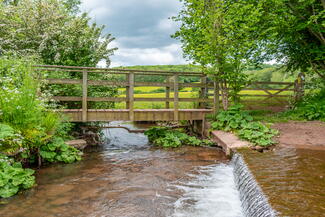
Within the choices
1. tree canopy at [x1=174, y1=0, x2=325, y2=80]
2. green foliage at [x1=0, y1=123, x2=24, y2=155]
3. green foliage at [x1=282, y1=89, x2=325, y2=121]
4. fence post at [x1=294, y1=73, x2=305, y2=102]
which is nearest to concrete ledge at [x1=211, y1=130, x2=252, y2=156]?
tree canopy at [x1=174, y1=0, x2=325, y2=80]

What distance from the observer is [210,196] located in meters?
4.27

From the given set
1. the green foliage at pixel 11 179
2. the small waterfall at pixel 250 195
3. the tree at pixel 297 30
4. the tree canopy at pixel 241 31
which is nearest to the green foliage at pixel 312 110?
the tree at pixel 297 30

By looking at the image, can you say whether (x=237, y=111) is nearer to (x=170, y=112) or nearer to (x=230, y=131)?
(x=230, y=131)

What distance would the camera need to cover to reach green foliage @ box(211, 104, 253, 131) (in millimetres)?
7759

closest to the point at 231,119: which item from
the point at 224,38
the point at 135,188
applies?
the point at 224,38

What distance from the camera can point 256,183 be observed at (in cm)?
381

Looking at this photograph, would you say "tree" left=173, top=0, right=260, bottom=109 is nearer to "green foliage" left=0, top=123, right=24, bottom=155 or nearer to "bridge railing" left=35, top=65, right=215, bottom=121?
"bridge railing" left=35, top=65, right=215, bottom=121

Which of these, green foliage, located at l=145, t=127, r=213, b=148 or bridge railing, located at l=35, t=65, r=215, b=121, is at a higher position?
bridge railing, located at l=35, t=65, r=215, b=121

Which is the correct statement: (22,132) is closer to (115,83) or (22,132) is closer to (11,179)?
(11,179)

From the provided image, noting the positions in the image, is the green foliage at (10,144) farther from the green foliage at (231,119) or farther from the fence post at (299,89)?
the fence post at (299,89)

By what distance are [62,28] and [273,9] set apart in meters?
8.17

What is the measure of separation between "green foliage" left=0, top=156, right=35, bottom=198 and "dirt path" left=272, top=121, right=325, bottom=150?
5641 mm

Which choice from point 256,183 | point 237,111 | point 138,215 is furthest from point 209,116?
point 138,215

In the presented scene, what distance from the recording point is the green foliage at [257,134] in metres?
6.34
